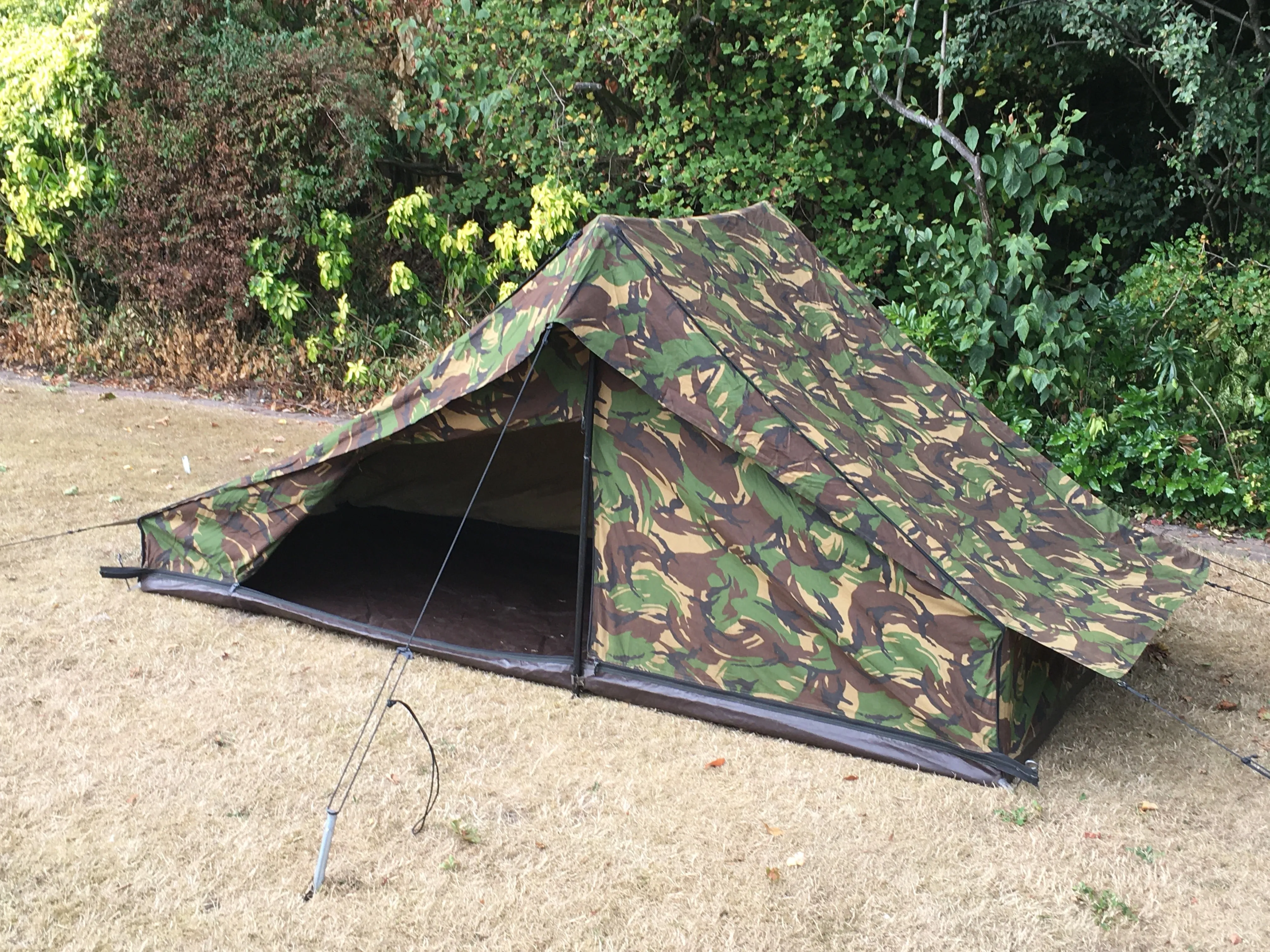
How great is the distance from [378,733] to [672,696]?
926 millimetres

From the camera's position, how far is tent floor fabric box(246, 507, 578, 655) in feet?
13.4

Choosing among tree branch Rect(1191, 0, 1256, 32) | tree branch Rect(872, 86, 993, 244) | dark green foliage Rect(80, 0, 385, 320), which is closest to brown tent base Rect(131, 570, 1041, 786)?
tree branch Rect(872, 86, 993, 244)

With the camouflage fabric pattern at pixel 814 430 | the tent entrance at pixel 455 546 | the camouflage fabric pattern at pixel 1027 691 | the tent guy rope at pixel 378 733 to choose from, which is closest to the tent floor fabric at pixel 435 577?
the tent entrance at pixel 455 546

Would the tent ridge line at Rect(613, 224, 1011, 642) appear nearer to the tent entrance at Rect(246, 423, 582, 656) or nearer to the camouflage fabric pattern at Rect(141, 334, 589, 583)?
the camouflage fabric pattern at Rect(141, 334, 589, 583)

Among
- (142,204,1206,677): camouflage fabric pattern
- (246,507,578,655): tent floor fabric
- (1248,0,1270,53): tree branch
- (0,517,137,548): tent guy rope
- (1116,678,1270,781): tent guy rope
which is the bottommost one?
(0,517,137,548): tent guy rope

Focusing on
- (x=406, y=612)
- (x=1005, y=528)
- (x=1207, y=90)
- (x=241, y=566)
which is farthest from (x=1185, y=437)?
(x=241, y=566)

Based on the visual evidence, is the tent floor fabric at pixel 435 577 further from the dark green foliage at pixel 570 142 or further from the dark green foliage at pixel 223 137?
the dark green foliage at pixel 223 137

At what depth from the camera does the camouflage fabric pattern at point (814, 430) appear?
3240mm

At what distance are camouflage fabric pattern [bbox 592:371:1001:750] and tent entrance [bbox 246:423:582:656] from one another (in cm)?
60

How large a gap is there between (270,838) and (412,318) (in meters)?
6.73

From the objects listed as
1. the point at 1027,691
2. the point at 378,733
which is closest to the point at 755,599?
the point at 1027,691

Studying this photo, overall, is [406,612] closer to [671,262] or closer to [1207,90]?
[671,262]

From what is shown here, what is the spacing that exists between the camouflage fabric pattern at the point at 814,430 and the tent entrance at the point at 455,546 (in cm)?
53

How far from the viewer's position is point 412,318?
903 centimetres
